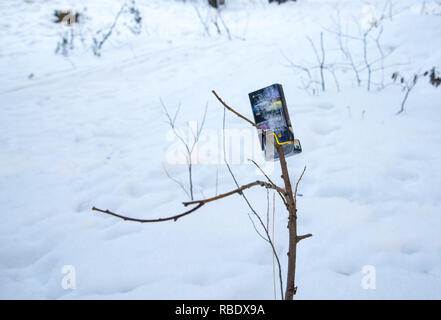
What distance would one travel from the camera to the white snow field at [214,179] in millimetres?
930

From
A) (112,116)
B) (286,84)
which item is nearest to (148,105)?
(112,116)

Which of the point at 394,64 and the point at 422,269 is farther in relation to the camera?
the point at 394,64

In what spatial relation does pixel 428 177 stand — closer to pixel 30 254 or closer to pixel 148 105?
pixel 30 254

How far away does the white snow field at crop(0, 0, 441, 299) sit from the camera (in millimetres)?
930

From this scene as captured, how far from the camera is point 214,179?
58.4 inches

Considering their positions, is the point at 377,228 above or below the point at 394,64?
below

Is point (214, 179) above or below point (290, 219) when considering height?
below

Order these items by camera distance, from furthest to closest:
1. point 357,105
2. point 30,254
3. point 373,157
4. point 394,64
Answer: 1. point 394,64
2. point 357,105
3. point 373,157
4. point 30,254

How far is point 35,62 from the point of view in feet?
11.1

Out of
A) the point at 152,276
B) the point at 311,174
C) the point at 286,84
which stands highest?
the point at 286,84

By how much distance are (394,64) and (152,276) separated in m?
2.56

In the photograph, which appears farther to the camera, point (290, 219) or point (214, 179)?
point (214, 179)

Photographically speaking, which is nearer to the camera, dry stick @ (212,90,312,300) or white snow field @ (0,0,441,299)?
dry stick @ (212,90,312,300)

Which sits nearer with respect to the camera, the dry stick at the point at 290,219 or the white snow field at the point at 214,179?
the dry stick at the point at 290,219
